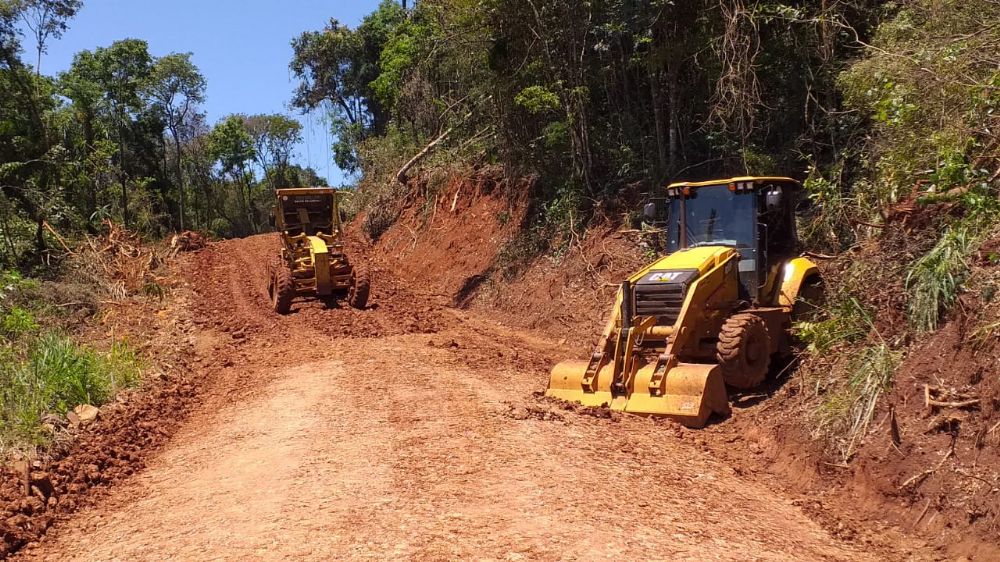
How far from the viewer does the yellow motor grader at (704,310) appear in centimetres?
787

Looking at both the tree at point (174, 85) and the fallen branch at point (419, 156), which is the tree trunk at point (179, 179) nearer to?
the tree at point (174, 85)

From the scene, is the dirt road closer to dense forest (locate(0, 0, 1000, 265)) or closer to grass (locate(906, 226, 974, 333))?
grass (locate(906, 226, 974, 333))

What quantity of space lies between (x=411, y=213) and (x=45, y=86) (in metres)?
13.2

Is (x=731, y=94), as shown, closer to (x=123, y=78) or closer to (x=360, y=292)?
(x=360, y=292)

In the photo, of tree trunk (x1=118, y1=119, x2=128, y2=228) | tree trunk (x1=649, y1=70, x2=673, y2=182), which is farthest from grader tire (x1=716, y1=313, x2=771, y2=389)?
tree trunk (x1=118, y1=119, x2=128, y2=228)

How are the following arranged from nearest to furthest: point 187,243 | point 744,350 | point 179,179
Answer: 1. point 744,350
2. point 187,243
3. point 179,179

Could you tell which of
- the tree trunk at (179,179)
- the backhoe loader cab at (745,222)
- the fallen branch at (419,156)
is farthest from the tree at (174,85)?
the backhoe loader cab at (745,222)

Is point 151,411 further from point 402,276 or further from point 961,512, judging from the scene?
Result: point 402,276

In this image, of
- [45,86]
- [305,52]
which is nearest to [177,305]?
[45,86]

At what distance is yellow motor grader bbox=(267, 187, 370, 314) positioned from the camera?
15953 mm

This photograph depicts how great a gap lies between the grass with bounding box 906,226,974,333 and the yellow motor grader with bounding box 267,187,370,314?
11374mm

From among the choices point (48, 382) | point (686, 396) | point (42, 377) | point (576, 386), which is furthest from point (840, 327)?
point (42, 377)

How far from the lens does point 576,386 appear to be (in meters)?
8.52

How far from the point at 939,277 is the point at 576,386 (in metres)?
3.69
